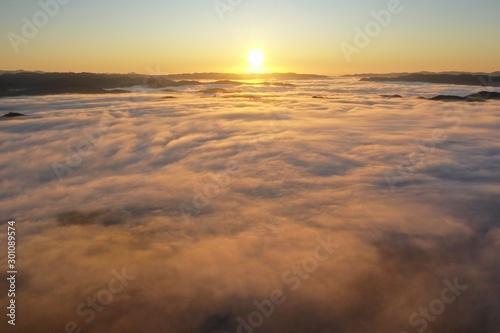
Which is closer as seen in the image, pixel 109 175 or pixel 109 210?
pixel 109 210

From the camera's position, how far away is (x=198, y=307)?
282 centimetres

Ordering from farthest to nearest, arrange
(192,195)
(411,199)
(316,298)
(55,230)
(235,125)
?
(235,125), (192,195), (411,199), (55,230), (316,298)

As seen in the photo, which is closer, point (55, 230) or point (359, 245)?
point (359, 245)

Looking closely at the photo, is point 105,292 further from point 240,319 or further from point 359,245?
point 359,245

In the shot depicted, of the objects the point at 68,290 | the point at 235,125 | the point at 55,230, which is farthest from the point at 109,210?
the point at 235,125

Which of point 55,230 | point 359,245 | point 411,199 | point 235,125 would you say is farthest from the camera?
point 235,125

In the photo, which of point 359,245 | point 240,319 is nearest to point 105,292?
point 240,319

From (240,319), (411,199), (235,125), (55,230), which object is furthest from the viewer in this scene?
(235,125)

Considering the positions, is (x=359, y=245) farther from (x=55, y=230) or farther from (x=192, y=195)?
(x=55, y=230)

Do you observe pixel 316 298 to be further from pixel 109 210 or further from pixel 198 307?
pixel 109 210

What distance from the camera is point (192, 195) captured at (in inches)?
214

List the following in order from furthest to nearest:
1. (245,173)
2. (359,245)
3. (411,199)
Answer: (245,173) < (411,199) < (359,245)

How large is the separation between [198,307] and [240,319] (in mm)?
374

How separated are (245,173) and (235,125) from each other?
6.20m
